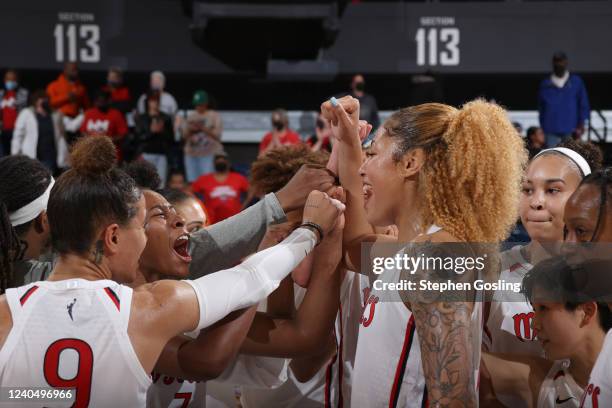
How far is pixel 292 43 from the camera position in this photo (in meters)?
11.1

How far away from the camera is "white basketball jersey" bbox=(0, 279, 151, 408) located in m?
2.00

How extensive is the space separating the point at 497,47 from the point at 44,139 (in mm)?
6426

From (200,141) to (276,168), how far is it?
6.27 metres

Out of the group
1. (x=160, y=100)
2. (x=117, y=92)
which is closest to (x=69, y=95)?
(x=117, y=92)

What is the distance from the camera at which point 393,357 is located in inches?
83.7

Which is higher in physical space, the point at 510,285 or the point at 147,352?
the point at 510,285

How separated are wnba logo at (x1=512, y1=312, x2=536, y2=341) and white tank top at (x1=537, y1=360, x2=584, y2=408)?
0.25m

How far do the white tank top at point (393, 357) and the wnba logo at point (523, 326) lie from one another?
0.61m

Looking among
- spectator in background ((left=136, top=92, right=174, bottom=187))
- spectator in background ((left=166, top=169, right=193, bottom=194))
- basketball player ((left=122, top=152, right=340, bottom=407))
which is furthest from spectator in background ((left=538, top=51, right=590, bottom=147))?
basketball player ((left=122, top=152, right=340, bottom=407))

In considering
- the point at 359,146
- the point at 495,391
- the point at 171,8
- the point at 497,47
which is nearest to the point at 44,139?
the point at 171,8

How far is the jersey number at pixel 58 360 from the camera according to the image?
2004mm

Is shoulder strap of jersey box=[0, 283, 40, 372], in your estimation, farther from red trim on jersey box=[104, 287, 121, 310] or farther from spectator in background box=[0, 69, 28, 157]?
spectator in background box=[0, 69, 28, 157]

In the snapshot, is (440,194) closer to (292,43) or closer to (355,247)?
(355,247)

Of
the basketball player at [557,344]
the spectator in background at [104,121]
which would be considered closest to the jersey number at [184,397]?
the basketball player at [557,344]
